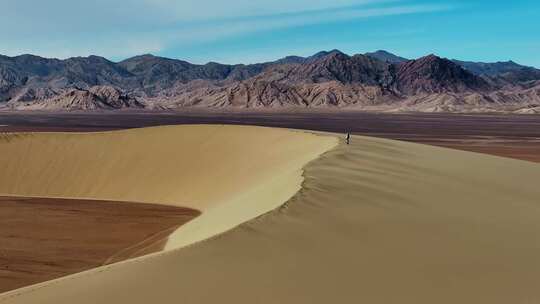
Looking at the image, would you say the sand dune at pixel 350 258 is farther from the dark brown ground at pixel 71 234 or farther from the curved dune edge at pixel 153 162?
the curved dune edge at pixel 153 162

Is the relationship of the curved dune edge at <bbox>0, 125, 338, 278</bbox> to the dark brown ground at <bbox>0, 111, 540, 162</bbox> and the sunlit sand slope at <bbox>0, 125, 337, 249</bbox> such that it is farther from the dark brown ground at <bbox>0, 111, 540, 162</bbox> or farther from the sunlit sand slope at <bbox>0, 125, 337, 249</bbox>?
the dark brown ground at <bbox>0, 111, 540, 162</bbox>

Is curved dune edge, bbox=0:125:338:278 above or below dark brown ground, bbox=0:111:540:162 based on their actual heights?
above

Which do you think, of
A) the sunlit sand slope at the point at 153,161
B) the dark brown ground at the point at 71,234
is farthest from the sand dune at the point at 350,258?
the sunlit sand slope at the point at 153,161

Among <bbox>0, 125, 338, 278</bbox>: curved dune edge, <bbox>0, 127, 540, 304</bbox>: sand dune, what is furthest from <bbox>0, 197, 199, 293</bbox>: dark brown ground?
<bbox>0, 127, 540, 304</bbox>: sand dune

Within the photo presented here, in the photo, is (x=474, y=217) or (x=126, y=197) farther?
(x=126, y=197)

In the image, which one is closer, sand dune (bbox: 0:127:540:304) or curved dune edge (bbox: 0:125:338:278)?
sand dune (bbox: 0:127:540:304)

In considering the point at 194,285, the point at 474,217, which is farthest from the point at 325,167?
the point at 194,285

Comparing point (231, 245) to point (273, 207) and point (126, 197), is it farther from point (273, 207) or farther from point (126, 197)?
point (126, 197)

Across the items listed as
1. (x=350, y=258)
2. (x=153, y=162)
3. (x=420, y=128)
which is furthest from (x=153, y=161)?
(x=420, y=128)
